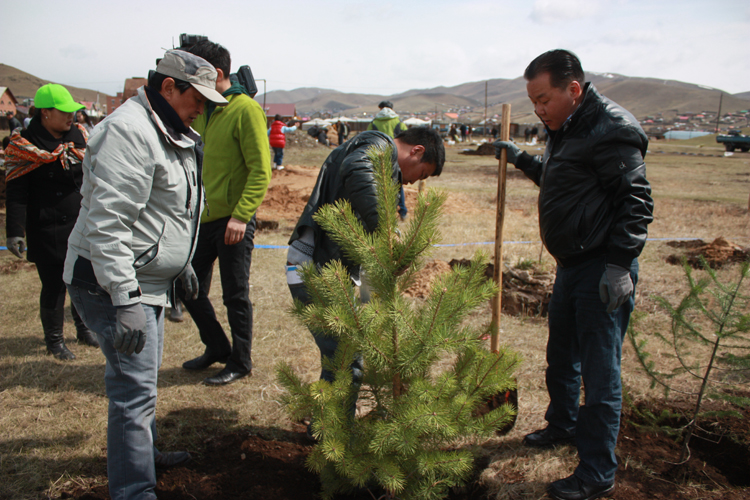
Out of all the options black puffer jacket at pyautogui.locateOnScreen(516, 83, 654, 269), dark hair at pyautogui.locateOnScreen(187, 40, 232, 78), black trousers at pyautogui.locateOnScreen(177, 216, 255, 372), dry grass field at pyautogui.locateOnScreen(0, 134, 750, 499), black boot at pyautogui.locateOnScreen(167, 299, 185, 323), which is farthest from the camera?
black boot at pyautogui.locateOnScreen(167, 299, 185, 323)

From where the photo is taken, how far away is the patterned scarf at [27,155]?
321 centimetres

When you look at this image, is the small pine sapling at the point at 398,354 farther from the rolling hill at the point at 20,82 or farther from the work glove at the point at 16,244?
the rolling hill at the point at 20,82

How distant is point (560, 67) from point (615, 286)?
0.99m

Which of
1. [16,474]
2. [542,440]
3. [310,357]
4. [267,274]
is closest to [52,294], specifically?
[16,474]

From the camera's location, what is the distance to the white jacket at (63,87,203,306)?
1.62m

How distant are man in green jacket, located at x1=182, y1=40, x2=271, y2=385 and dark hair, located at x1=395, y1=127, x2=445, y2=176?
1138mm

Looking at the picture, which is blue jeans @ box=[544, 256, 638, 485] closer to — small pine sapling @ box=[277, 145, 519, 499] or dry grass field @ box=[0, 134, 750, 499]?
dry grass field @ box=[0, 134, 750, 499]

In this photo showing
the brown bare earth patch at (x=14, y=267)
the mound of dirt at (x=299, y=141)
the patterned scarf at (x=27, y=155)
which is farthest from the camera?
the mound of dirt at (x=299, y=141)

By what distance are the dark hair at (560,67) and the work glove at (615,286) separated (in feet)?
2.80

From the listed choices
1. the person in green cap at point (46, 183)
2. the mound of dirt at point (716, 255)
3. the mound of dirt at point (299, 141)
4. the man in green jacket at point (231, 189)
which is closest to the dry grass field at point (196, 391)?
the mound of dirt at point (716, 255)

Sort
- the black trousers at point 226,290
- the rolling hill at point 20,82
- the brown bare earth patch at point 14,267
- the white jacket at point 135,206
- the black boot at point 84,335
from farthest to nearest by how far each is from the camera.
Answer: the rolling hill at point 20,82 < the brown bare earth patch at point 14,267 < the black boot at point 84,335 < the black trousers at point 226,290 < the white jacket at point 135,206

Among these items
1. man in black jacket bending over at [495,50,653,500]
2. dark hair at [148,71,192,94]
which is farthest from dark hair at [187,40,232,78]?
man in black jacket bending over at [495,50,653,500]

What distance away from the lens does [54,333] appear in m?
3.58

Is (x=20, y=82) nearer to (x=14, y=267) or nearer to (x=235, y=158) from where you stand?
(x=14, y=267)
